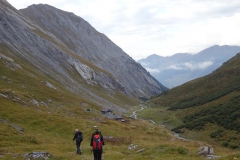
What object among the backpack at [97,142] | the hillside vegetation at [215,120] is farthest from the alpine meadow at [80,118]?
the backpack at [97,142]

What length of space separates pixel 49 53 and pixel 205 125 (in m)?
98.7

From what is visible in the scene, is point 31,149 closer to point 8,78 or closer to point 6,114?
point 6,114

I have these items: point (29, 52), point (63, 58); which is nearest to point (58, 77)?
point (29, 52)

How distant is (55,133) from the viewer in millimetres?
42062

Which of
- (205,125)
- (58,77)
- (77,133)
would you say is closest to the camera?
(77,133)

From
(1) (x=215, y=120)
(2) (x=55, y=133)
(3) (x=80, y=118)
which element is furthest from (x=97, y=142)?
(1) (x=215, y=120)

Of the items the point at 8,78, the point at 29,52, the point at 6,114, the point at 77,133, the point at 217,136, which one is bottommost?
the point at 217,136

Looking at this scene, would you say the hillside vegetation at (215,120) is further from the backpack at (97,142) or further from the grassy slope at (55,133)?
the backpack at (97,142)

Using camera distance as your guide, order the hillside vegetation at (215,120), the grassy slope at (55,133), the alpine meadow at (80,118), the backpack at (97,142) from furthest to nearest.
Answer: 1. the hillside vegetation at (215,120)
2. the alpine meadow at (80,118)
3. the grassy slope at (55,133)
4. the backpack at (97,142)

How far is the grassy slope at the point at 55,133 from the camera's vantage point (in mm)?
25578

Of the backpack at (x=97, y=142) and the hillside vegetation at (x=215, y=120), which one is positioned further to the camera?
the hillside vegetation at (x=215, y=120)

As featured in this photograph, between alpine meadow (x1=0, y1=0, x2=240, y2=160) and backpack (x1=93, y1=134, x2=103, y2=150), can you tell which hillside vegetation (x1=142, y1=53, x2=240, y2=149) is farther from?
backpack (x1=93, y1=134, x2=103, y2=150)

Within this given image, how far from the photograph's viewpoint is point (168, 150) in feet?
85.2

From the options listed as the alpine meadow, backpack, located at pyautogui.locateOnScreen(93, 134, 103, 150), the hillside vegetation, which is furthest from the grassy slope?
the hillside vegetation
